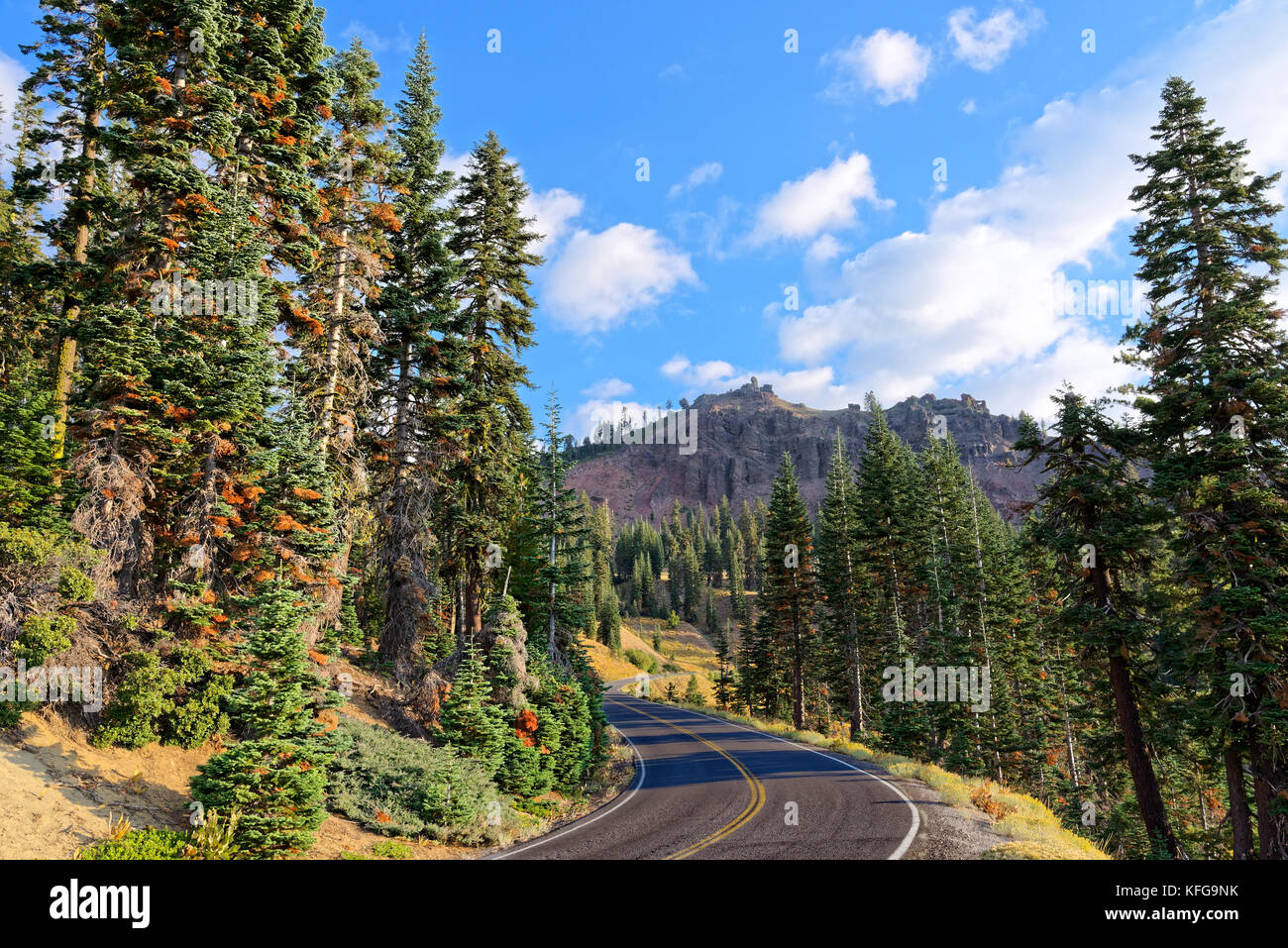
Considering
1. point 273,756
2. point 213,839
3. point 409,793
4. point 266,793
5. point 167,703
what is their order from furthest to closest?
point 409,793 → point 167,703 → point 273,756 → point 266,793 → point 213,839

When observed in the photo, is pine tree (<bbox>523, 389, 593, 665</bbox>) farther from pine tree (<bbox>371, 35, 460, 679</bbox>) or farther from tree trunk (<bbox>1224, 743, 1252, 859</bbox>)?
tree trunk (<bbox>1224, 743, 1252, 859</bbox>)

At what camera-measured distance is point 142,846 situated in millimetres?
10016

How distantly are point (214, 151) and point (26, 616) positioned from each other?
13.0 meters

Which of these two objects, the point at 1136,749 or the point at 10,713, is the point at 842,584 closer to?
the point at 1136,749

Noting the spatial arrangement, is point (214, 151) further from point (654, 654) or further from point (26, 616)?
point (654, 654)

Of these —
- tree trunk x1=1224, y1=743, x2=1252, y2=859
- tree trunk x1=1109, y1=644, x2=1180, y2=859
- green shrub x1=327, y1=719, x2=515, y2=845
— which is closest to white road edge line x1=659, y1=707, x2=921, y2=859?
tree trunk x1=1109, y1=644, x2=1180, y2=859

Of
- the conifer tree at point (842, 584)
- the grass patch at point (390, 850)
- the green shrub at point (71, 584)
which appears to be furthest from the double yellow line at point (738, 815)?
the conifer tree at point (842, 584)

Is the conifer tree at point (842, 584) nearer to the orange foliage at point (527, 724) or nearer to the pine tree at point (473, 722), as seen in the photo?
the orange foliage at point (527, 724)

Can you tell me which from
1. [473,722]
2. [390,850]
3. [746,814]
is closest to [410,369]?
[473,722]

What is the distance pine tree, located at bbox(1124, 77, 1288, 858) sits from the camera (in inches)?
644

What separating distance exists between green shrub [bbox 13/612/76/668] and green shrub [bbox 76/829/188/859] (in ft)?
15.3

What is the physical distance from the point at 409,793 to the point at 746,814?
8437 millimetres
